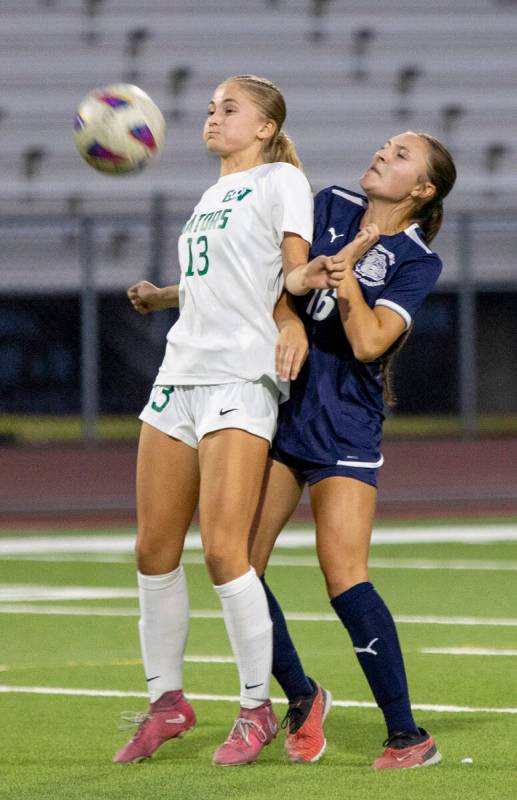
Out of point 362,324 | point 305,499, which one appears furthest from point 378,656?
point 305,499

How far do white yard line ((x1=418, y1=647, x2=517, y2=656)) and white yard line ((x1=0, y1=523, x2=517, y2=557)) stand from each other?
4.74 m

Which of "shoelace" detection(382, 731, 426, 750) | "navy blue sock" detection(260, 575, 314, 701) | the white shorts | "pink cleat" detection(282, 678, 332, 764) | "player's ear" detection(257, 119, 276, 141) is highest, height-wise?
"player's ear" detection(257, 119, 276, 141)

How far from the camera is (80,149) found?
5.33 meters

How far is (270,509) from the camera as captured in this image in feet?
16.3

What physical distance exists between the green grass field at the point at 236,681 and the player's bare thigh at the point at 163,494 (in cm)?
69

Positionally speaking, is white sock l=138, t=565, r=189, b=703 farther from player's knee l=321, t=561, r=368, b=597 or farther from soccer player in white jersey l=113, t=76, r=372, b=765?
player's knee l=321, t=561, r=368, b=597

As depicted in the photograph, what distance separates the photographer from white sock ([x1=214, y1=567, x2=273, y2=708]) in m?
4.73

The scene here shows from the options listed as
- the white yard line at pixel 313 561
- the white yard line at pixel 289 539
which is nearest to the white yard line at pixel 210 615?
the white yard line at pixel 313 561

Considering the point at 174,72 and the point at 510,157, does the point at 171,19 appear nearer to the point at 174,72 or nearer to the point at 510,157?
the point at 174,72

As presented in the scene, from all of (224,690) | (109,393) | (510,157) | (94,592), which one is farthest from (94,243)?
(224,690)

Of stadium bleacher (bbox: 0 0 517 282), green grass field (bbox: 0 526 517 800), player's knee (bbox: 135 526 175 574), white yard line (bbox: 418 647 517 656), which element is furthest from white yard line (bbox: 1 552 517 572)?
stadium bleacher (bbox: 0 0 517 282)

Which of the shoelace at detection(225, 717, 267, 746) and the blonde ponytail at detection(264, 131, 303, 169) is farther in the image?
the blonde ponytail at detection(264, 131, 303, 169)

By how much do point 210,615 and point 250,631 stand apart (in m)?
4.14

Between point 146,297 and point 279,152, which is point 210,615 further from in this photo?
point 279,152
